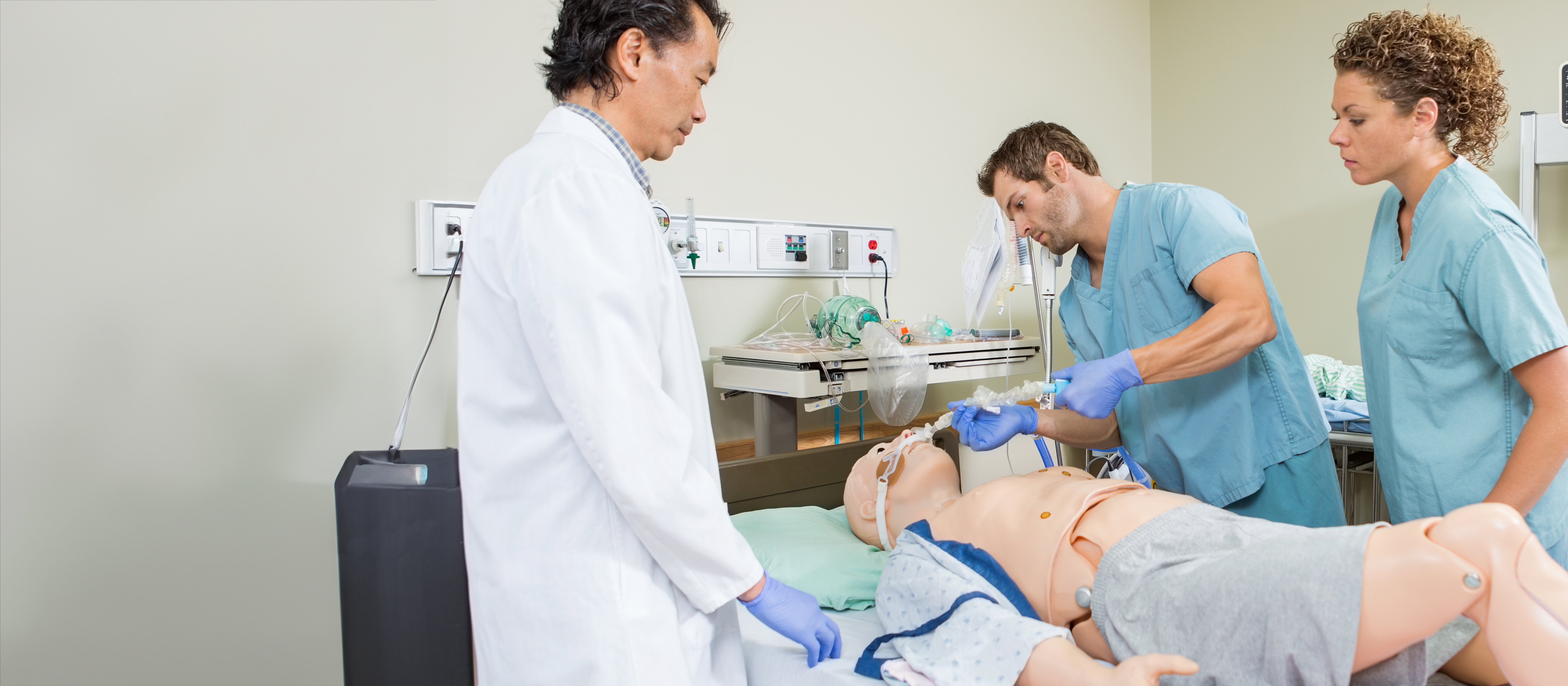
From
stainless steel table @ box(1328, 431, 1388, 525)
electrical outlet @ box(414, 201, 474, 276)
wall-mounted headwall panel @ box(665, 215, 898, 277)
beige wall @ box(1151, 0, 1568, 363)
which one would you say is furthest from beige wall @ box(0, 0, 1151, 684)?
beige wall @ box(1151, 0, 1568, 363)

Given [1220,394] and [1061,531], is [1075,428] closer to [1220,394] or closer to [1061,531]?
[1220,394]

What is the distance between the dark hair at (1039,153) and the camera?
1.73m

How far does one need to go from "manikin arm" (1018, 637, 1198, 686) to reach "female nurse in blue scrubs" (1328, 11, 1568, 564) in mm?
530

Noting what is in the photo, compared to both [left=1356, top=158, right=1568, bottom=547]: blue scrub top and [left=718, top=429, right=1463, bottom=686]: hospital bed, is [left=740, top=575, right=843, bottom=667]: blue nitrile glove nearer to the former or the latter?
[left=718, top=429, right=1463, bottom=686]: hospital bed

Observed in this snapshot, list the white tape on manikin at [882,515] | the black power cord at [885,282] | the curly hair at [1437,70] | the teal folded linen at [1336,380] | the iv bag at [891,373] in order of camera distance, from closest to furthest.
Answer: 1. the curly hair at [1437,70]
2. the white tape on manikin at [882,515]
3. the iv bag at [891,373]
4. the teal folded linen at [1336,380]
5. the black power cord at [885,282]

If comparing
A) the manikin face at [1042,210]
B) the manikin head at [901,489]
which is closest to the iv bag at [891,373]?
the manikin head at [901,489]

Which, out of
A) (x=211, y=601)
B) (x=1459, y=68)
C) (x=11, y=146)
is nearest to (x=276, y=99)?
(x=11, y=146)

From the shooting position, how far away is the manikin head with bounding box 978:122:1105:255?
5.67 ft

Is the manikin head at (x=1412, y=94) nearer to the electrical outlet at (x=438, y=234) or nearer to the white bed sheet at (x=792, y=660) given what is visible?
the white bed sheet at (x=792, y=660)

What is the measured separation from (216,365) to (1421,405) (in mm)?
2101

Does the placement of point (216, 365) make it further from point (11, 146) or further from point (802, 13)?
point (802, 13)

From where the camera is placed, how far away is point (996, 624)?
1.21 m

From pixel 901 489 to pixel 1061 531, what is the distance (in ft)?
1.67

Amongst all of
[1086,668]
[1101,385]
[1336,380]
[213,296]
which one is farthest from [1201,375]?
[213,296]
